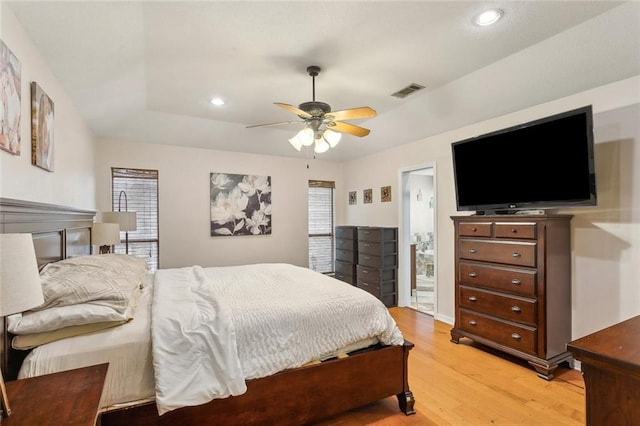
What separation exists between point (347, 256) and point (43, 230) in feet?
13.2

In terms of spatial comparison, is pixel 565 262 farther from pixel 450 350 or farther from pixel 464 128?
pixel 464 128

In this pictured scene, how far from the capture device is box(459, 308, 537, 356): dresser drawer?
2662 mm

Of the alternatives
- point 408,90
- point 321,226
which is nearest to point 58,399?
point 408,90

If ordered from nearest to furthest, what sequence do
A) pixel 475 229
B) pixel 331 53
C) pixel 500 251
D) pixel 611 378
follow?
1. pixel 611 378
2. pixel 331 53
3. pixel 500 251
4. pixel 475 229

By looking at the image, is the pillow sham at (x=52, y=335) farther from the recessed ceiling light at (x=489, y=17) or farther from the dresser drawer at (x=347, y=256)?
the dresser drawer at (x=347, y=256)

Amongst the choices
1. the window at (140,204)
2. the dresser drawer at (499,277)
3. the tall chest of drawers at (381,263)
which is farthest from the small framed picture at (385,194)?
the window at (140,204)

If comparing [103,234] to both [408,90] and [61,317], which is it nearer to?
[61,317]

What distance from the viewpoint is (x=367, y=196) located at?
5.36m

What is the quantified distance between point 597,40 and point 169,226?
5.06m

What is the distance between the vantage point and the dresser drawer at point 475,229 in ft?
9.81

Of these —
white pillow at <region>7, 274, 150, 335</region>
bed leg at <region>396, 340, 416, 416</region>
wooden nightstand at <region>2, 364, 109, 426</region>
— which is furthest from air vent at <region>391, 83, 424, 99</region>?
wooden nightstand at <region>2, 364, 109, 426</region>

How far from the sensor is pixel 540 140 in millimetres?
2648

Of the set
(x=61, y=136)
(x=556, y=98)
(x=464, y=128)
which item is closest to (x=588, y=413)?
(x=556, y=98)

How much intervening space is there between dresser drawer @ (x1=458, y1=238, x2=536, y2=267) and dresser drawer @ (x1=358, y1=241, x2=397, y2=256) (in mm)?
1381
